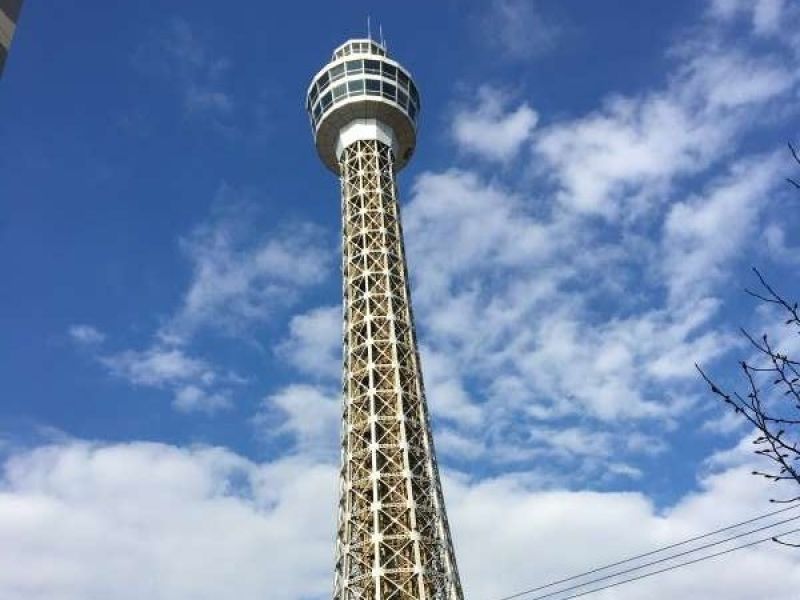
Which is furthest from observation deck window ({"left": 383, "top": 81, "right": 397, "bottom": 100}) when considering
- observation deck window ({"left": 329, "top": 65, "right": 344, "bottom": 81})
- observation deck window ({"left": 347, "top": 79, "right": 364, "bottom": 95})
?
observation deck window ({"left": 329, "top": 65, "right": 344, "bottom": 81})

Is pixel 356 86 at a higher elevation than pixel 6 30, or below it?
higher

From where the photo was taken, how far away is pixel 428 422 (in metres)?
54.0

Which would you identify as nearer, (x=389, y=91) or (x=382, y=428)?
(x=382, y=428)

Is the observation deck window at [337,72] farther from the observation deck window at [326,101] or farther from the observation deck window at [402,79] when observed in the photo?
the observation deck window at [402,79]

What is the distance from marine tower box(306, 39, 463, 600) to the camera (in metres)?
47.6

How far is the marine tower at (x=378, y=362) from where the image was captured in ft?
156

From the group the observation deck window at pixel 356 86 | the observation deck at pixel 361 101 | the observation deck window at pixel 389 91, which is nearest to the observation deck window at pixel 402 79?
the observation deck at pixel 361 101

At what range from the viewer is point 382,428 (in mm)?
52312

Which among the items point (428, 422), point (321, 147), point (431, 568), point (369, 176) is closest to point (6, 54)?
point (431, 568)

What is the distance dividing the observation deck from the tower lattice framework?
2086 mm

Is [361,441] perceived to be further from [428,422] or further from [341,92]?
[341,92]

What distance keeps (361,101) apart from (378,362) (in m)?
22.1

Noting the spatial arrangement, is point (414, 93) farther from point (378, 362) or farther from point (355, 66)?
point (378, 362)

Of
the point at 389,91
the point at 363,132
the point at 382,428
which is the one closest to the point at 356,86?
the point at 389,91
